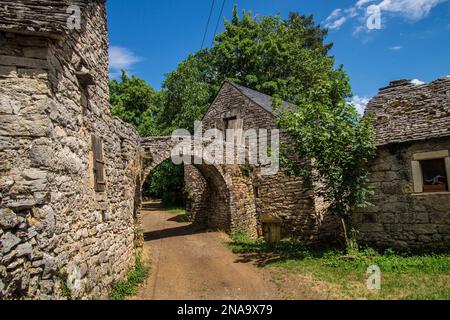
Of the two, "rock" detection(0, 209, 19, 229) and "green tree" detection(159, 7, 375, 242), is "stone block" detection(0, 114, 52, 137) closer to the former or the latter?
"rock" detection(0, 209, 19, 229)

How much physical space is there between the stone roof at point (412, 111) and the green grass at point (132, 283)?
7.00 m

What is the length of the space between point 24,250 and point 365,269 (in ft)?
22.2

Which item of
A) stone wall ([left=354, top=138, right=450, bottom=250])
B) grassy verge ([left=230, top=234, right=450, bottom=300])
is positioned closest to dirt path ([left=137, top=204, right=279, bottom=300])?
grassy verge ([left=230, top=234, right=450, bottom=300])

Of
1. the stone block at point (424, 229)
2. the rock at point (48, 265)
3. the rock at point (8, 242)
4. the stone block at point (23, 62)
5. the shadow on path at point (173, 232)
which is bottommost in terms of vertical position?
the shadow on path at point (173, 232)

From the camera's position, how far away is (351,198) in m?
7.87

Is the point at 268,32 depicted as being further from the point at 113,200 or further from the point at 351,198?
→ the point at 113,200

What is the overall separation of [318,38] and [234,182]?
22.1 m

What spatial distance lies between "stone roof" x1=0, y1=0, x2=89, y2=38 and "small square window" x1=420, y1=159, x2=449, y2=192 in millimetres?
8473

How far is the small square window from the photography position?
739 centimetres

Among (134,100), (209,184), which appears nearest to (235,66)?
(134,100)

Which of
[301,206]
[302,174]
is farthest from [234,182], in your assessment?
[302,174]

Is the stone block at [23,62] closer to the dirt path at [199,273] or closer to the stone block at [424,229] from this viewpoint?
the dirt path at [199,273]

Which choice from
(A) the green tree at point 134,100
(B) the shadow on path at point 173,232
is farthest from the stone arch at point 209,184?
(A) the green tree at point 134,100

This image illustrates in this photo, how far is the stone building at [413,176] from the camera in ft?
24.1
